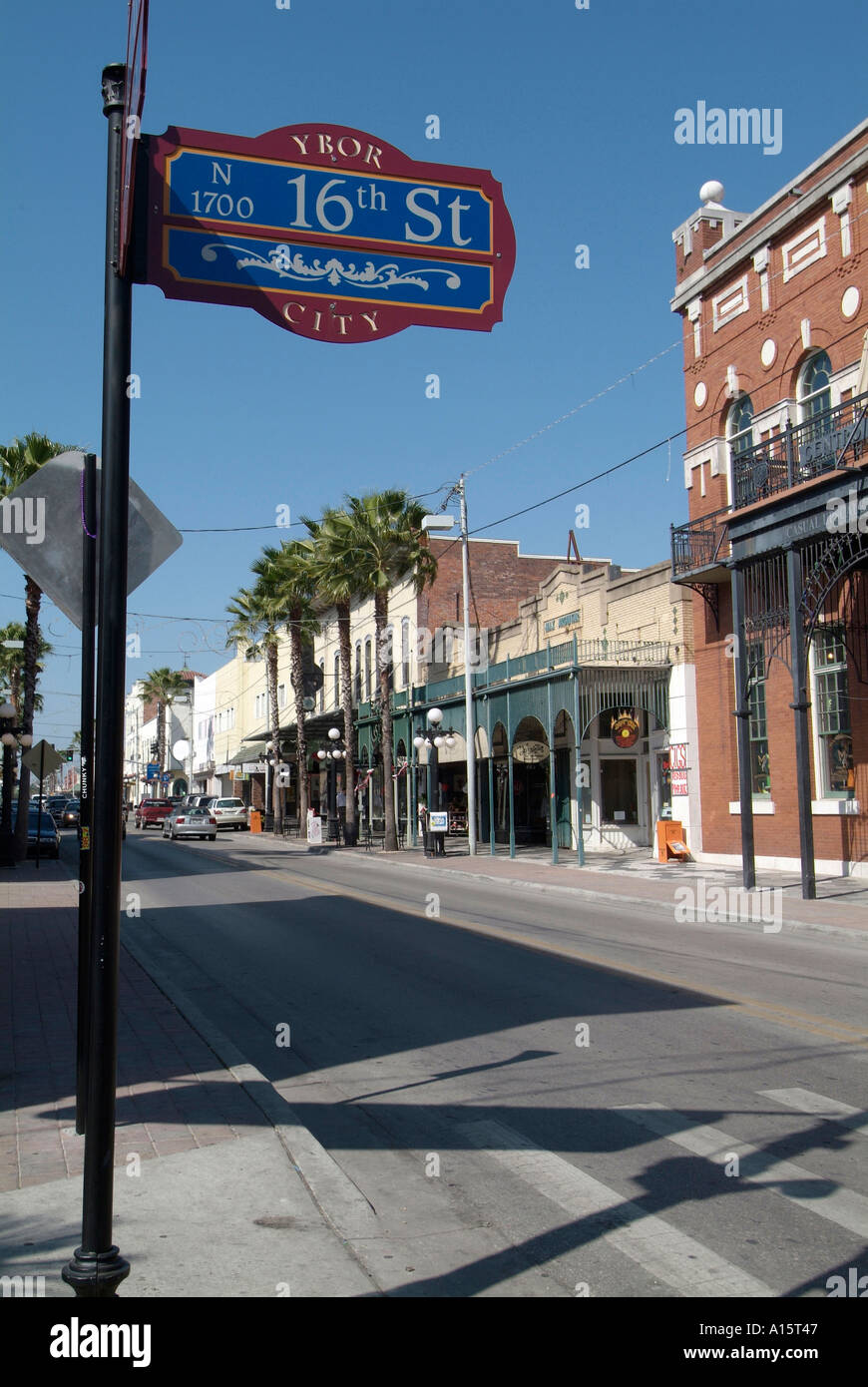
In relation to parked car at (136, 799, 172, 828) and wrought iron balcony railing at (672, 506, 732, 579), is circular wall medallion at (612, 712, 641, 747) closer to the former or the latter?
wrought iron balcony railing at (672, 506, 732, 579)

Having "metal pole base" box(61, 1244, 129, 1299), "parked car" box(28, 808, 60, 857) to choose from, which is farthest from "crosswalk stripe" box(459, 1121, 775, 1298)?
"parked car" box(28, 808, 60, 857)

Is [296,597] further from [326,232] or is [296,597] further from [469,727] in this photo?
[326,232]

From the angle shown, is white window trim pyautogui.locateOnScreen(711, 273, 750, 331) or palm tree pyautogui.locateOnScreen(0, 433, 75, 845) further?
palm tree pyautogui.locateOnScreen(0, 433, 75, 845)

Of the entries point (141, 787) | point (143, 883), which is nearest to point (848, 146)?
point (143, 883)

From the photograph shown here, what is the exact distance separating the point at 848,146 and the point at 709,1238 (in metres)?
19.8

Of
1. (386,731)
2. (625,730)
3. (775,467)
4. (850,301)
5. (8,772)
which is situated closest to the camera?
(775,467)

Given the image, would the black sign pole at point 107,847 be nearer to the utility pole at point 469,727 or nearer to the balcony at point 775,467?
the balcony at point 775,467

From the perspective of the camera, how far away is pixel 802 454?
60.8 feet

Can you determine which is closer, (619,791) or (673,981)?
(673,981)

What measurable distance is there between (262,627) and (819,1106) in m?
46.4

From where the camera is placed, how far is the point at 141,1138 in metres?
5.71

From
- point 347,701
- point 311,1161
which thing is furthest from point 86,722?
point 347,701

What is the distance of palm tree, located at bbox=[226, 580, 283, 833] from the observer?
149 ft

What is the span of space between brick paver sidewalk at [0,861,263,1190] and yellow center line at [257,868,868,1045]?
4.23 metres
